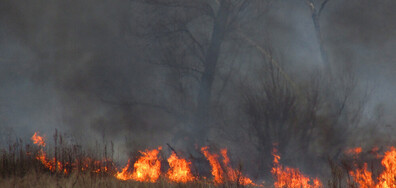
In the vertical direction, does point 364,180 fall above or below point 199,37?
below

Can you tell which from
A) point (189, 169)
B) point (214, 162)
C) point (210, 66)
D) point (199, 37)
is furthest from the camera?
point (199, 37)

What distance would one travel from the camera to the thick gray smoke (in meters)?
13.3

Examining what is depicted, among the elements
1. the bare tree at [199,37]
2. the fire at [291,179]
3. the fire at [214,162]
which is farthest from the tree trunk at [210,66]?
the fire at [291,179]

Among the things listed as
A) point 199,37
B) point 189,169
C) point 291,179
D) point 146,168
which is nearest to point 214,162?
point 189,169

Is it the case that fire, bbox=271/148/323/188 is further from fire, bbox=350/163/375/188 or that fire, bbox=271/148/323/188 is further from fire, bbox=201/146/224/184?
fire, bbox=201/146/224/184

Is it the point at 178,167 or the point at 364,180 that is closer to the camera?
the point at 364,180

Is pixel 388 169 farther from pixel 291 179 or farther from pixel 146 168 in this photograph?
pixel 146 168

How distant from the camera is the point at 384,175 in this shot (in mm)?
9000

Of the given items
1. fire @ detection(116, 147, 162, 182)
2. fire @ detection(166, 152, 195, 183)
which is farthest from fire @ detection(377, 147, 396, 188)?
fire @ detection(116, 147, 162, 182)

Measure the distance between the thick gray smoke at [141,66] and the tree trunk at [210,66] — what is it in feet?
1.30

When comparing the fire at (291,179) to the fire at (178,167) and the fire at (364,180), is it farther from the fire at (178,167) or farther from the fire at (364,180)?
the fire at (178,167)

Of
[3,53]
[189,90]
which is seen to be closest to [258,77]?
[189,90]

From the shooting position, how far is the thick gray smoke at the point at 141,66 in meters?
13.3

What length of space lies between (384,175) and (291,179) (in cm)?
211
